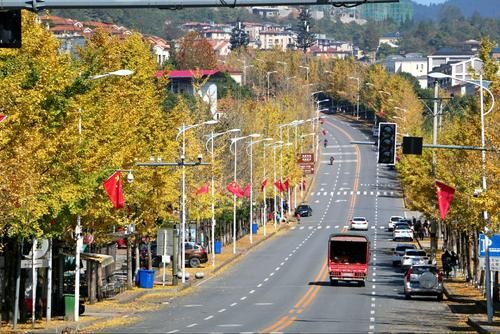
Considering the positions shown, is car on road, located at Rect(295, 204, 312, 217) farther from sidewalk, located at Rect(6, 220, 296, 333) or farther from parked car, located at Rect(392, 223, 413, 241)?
sidewalk, located at Rect(6, 220, 296, 333)

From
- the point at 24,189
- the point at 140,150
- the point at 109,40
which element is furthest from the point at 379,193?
the point at 24,189

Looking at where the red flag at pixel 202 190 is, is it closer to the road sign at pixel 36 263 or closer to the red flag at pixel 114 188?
the red flag at pixel 114 188

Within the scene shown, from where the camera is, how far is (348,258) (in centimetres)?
7425

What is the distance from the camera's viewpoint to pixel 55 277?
183 ft

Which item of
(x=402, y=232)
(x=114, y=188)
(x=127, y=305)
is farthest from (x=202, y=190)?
(x=402, y=232)

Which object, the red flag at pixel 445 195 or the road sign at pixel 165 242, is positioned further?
the road sign at pixel 165 242

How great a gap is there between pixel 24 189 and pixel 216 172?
164ft

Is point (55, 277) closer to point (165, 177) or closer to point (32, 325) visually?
point (32, 325)

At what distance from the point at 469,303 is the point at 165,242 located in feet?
57.6

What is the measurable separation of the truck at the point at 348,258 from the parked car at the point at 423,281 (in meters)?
7.04

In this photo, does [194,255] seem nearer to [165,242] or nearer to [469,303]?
[165,242]

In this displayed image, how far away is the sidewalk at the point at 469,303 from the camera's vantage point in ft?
162

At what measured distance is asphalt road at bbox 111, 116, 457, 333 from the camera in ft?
161

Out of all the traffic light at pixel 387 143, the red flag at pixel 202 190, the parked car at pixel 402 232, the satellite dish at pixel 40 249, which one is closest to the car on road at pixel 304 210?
the parked car at pixel 402 232
